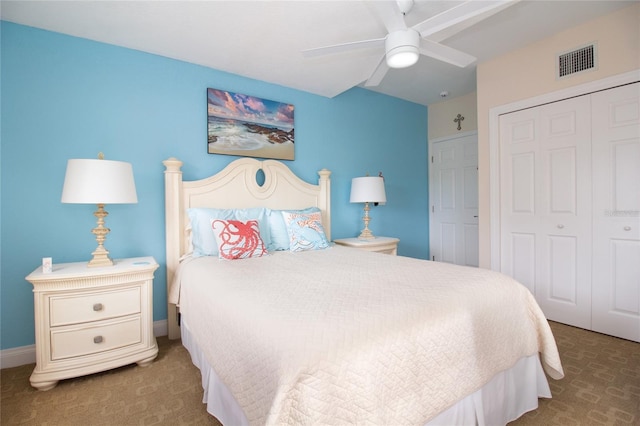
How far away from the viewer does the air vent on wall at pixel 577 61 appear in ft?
8.24

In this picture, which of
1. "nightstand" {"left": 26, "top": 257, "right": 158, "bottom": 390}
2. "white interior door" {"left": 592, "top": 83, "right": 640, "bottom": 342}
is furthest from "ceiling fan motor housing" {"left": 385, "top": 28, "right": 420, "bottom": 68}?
"nightstand" {"left": 26, "top": 257, "right": 158, "bottom": 390}

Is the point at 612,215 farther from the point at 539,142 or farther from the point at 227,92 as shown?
the point at 227,92

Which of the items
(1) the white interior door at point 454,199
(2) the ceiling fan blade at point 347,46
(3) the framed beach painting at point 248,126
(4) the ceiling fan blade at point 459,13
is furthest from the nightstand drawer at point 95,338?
(1) the white interior door at point 454,199

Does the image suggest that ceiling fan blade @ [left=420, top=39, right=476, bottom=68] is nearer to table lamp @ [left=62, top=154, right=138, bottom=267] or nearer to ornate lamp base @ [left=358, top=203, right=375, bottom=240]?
ornate lamp base @ [left=358, top=203, right=375, bottom=240]

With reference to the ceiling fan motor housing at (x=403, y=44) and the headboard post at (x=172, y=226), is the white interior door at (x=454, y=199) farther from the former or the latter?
the headboard post at (x=172, y=226)

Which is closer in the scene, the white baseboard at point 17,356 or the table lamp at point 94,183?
the table lamp at point 94,183

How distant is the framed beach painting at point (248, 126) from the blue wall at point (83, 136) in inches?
3.3

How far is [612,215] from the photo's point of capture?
96.5 inches

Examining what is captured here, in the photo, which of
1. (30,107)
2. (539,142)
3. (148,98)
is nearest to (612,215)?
(539,142)

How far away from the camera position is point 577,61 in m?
2.59

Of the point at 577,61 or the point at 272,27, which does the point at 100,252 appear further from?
the point at 577,61

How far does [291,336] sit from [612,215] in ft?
9.43

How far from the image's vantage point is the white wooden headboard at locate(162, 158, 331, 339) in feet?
8.31

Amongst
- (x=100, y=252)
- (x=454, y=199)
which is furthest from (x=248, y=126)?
(x=454, y=199)
